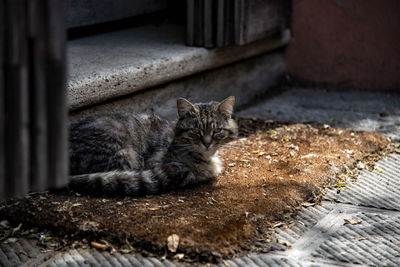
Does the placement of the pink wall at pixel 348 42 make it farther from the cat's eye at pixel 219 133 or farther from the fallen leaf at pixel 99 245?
the fallen leaf at pixel 99 245

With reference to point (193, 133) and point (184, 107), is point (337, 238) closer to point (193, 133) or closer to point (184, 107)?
point (193, 133)

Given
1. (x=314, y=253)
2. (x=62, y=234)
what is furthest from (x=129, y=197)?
(x=314, y=253)

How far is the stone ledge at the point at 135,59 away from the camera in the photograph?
4.14 meters

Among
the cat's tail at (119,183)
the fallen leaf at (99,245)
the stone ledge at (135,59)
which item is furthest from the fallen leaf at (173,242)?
the stone ledge at (135,59)

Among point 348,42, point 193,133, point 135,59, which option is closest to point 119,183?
point 193,133

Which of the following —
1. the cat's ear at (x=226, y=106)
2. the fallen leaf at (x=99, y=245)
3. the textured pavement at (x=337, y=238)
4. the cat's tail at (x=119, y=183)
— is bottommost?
the textured pavement at (x=337, y=238)

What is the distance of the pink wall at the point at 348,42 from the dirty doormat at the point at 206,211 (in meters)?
2.23

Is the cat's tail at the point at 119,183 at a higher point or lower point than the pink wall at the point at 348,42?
lower

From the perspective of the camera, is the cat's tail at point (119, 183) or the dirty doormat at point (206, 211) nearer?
the dirty doormat at point (206, 211)

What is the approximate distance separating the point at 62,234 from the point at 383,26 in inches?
183

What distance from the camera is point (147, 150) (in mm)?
3850

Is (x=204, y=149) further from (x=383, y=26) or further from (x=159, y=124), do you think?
(x=383, y=26)

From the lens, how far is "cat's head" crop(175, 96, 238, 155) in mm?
3686

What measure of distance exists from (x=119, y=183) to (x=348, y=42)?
399 cm
